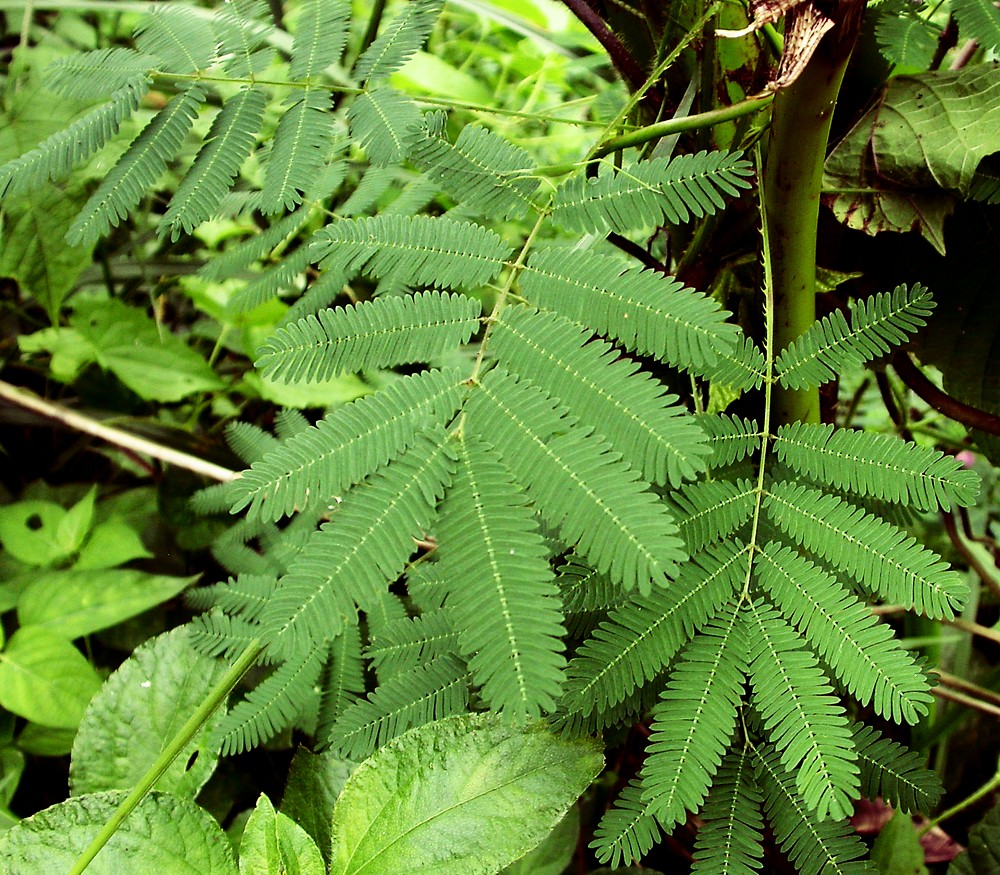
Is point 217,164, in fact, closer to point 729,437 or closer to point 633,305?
point 633,305

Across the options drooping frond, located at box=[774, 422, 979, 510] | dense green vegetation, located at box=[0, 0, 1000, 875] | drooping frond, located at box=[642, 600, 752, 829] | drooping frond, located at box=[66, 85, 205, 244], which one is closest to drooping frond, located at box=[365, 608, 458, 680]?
dense green vegetation, located at box=[0, 0, 1000, 875]

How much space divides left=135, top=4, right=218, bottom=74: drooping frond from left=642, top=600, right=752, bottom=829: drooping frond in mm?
858

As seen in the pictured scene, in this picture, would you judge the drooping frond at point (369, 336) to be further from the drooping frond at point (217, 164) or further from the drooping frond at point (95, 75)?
the drooping frond at point (95, 75)

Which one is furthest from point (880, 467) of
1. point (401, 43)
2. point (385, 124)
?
point (401, 43)

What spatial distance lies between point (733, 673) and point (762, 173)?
1.46ft

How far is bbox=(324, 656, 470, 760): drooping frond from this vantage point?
2.60 feet

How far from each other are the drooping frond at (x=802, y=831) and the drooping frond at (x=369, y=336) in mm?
461

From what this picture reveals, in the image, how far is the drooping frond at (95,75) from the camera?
36.0 inches

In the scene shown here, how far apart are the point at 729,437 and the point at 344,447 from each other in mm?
347

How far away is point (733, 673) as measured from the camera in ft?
2.02

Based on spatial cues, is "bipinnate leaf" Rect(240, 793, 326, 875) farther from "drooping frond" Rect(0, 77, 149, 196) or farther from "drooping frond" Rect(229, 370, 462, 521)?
"drooping frond" Rect(0, 77, 149, 196)

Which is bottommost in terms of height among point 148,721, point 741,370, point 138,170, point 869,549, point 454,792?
point 148,721

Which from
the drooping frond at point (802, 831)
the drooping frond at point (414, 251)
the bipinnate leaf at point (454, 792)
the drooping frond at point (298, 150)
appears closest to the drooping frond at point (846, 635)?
the drooping frond at point (802, 831)

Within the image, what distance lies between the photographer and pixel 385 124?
31.8 inches
